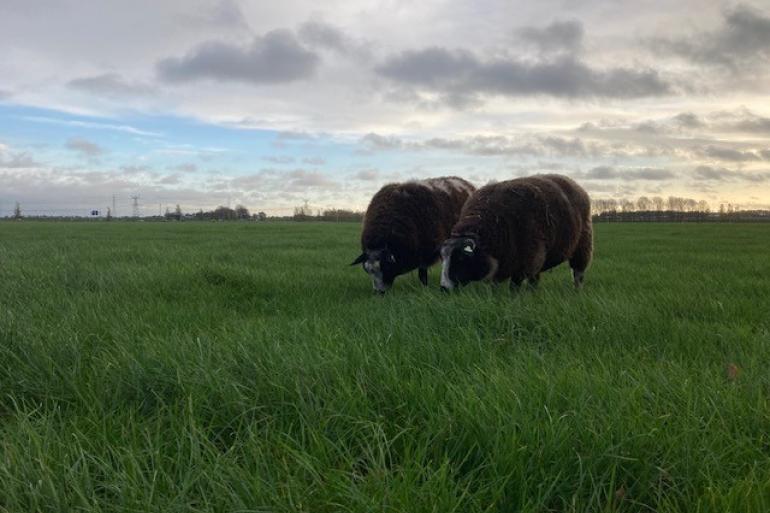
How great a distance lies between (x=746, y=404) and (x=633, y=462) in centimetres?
99

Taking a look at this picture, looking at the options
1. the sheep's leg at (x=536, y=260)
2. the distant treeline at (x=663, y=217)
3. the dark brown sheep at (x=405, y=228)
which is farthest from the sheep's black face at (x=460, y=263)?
the distant treeline at (x=663, y=217)

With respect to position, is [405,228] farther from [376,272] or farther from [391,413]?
[391,413]

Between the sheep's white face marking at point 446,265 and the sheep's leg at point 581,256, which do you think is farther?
the sheep's leg at point 581,256

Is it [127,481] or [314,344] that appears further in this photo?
[314,344]

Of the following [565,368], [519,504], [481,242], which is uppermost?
[481,242]

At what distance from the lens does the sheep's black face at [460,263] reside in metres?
7.23

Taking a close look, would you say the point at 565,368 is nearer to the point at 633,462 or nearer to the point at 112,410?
the point at 633,462

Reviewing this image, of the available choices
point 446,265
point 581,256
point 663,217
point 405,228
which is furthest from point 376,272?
point 663,217

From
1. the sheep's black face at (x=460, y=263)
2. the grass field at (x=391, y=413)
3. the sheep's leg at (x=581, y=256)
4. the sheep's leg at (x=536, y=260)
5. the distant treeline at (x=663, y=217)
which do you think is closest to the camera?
the grass field at (x=391, y=413)

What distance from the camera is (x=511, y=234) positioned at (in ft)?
24.6

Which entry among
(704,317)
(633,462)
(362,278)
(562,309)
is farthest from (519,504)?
(362,278)

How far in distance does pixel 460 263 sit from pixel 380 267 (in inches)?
59.8

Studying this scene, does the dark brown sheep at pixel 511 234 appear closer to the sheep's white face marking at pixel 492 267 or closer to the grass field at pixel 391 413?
the sheep's white face marking at pixel 492 267

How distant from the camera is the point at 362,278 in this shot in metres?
9.69
